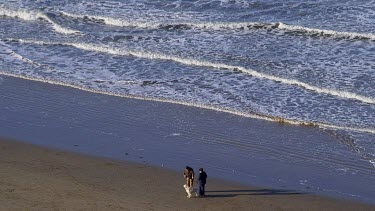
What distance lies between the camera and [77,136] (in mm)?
20625

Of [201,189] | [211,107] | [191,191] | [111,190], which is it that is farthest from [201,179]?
[211,107]

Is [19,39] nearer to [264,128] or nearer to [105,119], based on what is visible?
[105,119]

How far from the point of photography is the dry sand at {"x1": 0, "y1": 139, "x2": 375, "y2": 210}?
16875mm

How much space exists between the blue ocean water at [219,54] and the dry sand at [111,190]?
2.38 m

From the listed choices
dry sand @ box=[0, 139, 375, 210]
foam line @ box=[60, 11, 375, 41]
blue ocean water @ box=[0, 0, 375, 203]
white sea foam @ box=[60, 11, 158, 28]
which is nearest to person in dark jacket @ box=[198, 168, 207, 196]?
dry sand @ box=[0, 139, 375, 210]

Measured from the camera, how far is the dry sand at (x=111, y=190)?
16.9 metres

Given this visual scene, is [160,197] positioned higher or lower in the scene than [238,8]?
lower

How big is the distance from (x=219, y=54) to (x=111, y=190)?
36.1 feet

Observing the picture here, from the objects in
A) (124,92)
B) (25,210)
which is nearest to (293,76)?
(124,92)

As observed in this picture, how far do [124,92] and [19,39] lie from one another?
24.6 feet

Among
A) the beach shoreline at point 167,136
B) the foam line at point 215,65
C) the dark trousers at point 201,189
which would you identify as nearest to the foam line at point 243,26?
the foam line at point 215,65

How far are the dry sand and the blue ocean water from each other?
93.8 inches

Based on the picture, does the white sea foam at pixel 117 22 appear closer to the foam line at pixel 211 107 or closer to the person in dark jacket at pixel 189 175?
the foam line at pixel 211 107

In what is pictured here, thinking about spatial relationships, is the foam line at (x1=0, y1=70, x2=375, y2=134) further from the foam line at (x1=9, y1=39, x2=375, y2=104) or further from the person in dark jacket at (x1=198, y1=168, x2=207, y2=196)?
the person in dark jacket at (x1=198, y1=168, x2=207, y2=196)
